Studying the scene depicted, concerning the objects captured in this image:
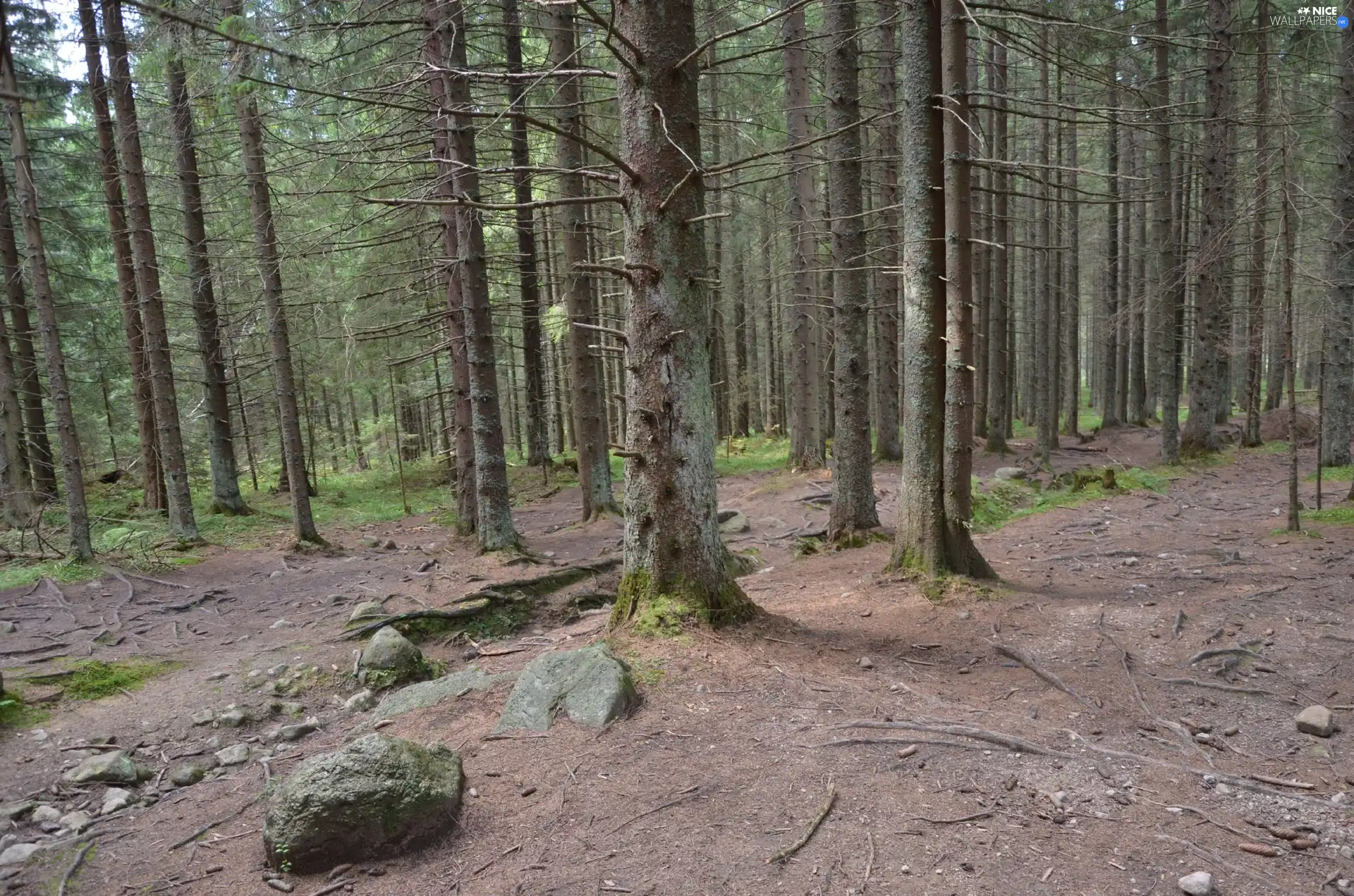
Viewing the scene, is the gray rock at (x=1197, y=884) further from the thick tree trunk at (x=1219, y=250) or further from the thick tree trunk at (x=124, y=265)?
the thick tree trunk at (x=124, y=265)

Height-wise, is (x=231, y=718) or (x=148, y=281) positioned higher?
(x=148, y=281)

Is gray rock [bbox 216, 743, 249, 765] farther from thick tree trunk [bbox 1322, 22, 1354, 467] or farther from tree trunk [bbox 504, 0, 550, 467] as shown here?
thick tree trunk [bbox 1322, 22, 1354, 467]

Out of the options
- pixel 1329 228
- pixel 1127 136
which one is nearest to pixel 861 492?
pixel 1329 228

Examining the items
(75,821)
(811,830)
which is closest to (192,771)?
(75,821)

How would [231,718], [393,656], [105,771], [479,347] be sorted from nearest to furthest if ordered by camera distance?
[105,771] → [231,718] → [393,656] → [479,347]

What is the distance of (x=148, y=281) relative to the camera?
40.0 ft

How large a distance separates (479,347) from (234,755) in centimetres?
609

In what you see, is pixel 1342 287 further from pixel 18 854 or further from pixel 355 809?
pixel 18 854

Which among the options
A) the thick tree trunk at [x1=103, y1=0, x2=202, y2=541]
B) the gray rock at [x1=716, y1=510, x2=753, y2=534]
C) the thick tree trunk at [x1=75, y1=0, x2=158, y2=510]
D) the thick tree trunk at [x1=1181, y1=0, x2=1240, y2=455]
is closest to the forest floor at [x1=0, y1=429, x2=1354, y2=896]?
the gray rock at [x1=716, y1=510, x2=753, y2=534]

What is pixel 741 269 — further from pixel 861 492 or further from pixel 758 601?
pixel 758 601

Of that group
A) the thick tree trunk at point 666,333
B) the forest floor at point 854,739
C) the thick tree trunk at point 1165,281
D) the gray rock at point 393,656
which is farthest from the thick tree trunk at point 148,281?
the thick tree trunk at point 1165,281

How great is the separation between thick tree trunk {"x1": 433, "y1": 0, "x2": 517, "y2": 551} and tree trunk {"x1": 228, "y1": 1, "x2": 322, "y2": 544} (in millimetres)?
2779

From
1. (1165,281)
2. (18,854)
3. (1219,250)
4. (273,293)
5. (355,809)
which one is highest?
(273,293)

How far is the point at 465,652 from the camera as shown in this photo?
704cm
